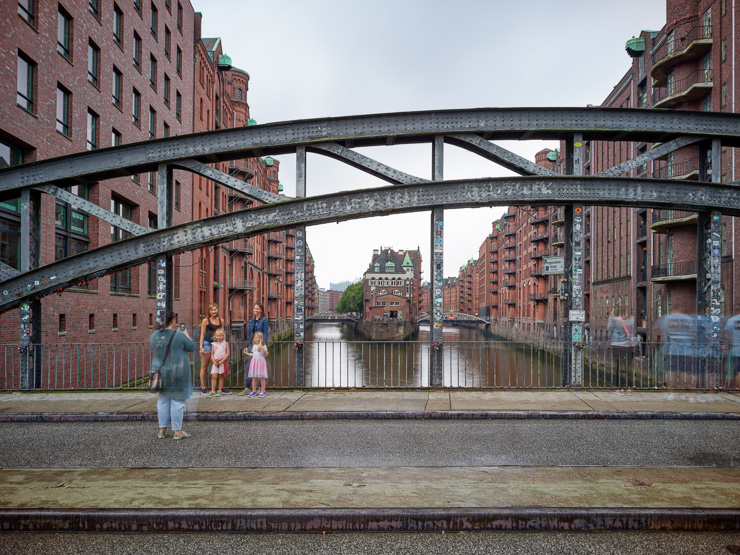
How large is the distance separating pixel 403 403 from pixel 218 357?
160 inches

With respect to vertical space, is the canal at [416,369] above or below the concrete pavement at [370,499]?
below

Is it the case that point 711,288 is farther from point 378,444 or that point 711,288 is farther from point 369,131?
point 378,444

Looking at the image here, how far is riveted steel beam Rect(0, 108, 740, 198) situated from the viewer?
38.8 feet

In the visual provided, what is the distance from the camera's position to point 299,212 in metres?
11.6

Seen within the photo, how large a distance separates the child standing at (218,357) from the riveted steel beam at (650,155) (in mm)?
9071

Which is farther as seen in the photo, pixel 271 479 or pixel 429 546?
pixel 271 479

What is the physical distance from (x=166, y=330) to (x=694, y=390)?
1095 cm

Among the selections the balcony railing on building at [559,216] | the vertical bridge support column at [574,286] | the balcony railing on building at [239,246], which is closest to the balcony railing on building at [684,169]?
the balcony railing on building at [559,216]

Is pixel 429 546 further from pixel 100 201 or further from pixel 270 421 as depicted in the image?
pixel 100 201

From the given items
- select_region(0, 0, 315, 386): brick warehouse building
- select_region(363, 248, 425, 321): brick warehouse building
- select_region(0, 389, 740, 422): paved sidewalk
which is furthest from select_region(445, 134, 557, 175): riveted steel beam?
select_region(363, 248, 425, 321): brick warehouse building

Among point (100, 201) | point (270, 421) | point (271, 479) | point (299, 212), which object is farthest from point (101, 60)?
point (271, 479)

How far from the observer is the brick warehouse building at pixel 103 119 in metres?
16.2

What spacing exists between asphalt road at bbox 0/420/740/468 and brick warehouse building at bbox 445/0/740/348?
18.0 ft

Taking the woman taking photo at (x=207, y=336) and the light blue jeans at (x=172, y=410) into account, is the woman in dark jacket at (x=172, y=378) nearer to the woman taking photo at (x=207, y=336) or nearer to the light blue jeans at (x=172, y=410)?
the light blue jeans at (x=172, y=410)
